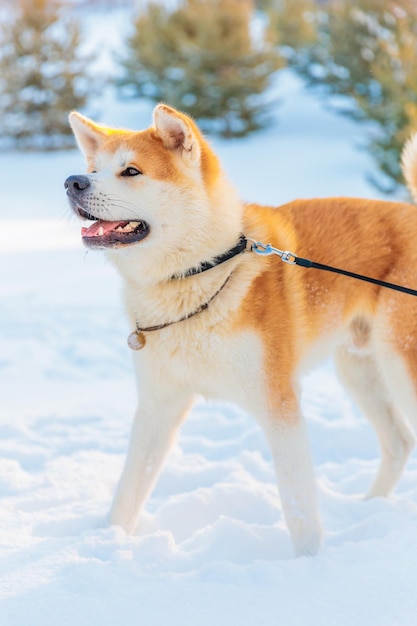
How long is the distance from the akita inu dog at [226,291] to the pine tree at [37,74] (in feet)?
44.5

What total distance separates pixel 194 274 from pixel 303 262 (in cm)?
39

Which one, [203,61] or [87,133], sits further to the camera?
[203,61]

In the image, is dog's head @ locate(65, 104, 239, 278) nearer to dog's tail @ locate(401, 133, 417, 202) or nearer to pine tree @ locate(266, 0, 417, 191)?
dog's tail @ locate(401, 133, 417, 202)

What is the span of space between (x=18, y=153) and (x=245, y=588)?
47.5 ft

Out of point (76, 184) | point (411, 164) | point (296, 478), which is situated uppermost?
point (411, 164)

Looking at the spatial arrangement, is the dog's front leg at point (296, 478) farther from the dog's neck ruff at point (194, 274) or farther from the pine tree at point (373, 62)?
the pine tree at point (373, 62)

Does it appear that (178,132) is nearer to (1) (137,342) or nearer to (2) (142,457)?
(1) (137,342)

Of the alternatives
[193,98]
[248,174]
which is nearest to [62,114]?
[193,98]

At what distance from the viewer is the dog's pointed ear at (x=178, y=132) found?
2.59 meters

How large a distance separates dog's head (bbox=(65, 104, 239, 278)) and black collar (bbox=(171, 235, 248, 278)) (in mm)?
44

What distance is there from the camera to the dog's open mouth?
254cm

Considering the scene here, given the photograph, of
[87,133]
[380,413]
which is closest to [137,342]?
[87,133]

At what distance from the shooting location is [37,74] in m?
15.7

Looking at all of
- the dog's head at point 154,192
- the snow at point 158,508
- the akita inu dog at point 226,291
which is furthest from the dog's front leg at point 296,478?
the dog's head at point 154,192
